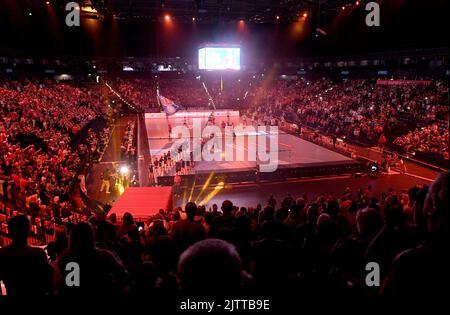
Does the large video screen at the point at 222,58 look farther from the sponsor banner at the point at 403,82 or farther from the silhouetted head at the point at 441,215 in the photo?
the silhouetted head at the point at 441,215

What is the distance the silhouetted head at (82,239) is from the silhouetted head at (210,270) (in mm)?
1823

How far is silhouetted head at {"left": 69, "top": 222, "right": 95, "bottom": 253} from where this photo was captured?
3.35m

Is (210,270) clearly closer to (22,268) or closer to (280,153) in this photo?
(22,268)

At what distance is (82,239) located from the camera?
3352mm

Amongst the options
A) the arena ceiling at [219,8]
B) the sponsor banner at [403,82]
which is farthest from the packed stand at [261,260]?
the sponsor banner at [403,82]

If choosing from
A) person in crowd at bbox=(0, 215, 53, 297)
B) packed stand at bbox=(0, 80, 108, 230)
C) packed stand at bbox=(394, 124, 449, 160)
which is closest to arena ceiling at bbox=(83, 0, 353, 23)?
packed stand at bbox=(0, 80, 108, 230)

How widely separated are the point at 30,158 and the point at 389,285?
1454 centimetres

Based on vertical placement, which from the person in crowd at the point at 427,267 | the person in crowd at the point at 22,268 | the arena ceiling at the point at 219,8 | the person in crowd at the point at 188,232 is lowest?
the person in crowd at the point at 188,232

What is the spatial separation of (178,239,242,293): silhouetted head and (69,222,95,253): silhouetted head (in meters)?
1.82

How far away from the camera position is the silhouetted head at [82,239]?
132 inches

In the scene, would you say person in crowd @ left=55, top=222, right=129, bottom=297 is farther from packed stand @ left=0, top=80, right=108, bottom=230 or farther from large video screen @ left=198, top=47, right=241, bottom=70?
large video screen @ left=198, top=47, right=241, bottom=70

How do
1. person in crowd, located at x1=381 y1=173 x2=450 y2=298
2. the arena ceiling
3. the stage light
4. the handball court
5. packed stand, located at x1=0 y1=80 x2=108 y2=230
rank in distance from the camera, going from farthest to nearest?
1. the arena ceiling
2. the handball court
3. the stage light
4. packed stand, located at x1=0 y1=80 x2=108 y2=230
5. person in crowd, located at x1=381 y1=173 x2=450 y2=298
